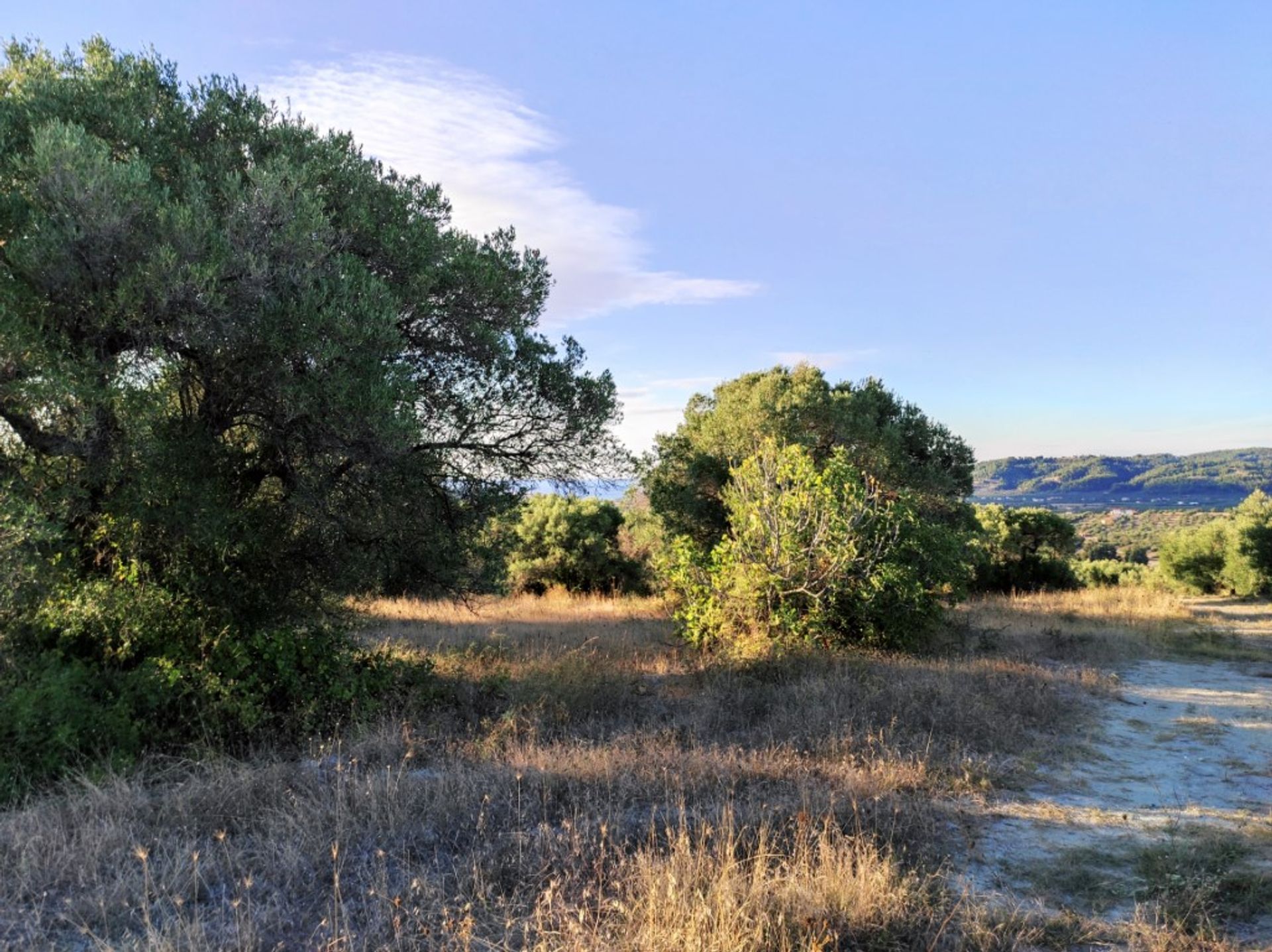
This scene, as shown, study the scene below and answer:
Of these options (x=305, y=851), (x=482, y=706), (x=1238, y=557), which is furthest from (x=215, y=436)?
(x=1238, y=557)

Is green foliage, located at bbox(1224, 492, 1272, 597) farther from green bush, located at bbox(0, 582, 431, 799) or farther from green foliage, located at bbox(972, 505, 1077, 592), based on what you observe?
green bush, located at bbox(0, 582, 431, 799)

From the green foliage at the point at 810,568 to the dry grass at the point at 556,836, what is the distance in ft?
9.31

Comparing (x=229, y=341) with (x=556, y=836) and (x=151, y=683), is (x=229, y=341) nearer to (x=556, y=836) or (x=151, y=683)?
(x=151, y=683)

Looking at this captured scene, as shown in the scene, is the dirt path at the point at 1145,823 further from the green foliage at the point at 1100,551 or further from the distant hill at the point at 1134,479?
the distant hill at the point at 1134,479

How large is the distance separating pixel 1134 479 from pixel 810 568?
122776 millimetres

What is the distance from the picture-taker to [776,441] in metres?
15.1

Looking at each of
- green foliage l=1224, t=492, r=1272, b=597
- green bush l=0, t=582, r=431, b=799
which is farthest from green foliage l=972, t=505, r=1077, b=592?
green bush l=0, t=582, r=431, b=799

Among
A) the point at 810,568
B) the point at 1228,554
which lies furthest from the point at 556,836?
the point at 1228,554

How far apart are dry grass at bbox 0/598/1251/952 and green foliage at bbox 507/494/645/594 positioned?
54.2 ft

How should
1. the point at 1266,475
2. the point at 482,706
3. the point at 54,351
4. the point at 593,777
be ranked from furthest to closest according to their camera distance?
the point at 1266,475 → the point at 482,706 → the point at 54,351 → the point at 593,777

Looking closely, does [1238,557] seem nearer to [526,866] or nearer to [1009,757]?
[1009,757]

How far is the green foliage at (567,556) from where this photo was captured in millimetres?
24469

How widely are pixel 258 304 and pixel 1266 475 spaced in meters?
120

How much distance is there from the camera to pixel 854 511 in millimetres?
11125
